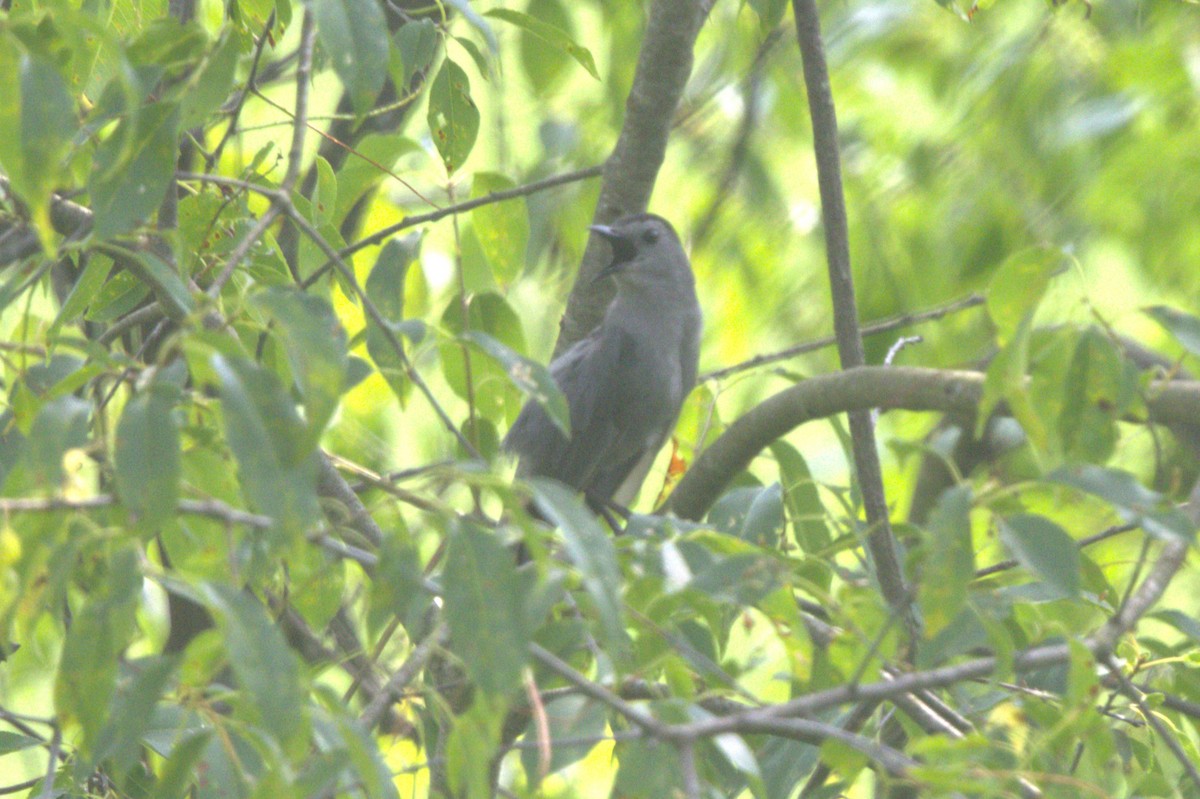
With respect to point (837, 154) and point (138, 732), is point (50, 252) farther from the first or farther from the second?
point (837, 154)

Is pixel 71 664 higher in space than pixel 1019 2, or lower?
lower

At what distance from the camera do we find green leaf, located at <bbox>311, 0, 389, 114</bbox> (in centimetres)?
137

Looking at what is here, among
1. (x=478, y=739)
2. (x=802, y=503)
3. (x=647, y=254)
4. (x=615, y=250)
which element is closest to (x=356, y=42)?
(x=478, y=739)

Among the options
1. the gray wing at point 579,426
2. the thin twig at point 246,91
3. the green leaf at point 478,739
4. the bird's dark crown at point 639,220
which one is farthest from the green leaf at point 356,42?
the gray wing at point 579,426

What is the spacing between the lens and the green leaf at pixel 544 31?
71.2 inches

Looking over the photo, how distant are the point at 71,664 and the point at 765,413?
158cm

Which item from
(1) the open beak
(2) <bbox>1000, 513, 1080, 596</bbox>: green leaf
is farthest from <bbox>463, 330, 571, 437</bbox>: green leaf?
(1) the open beak

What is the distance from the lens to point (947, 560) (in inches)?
44.8

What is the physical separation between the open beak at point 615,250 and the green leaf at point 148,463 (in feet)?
6.65

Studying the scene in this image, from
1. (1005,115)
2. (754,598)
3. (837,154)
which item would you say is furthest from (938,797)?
(1005,115)

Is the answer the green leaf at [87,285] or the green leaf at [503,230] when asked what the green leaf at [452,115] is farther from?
the green leaf at [87,285]

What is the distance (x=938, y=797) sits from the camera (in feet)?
3.81

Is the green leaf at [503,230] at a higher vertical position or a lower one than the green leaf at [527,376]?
higher

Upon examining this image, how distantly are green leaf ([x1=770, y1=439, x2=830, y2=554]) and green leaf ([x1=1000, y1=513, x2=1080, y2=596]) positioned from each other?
90cm
